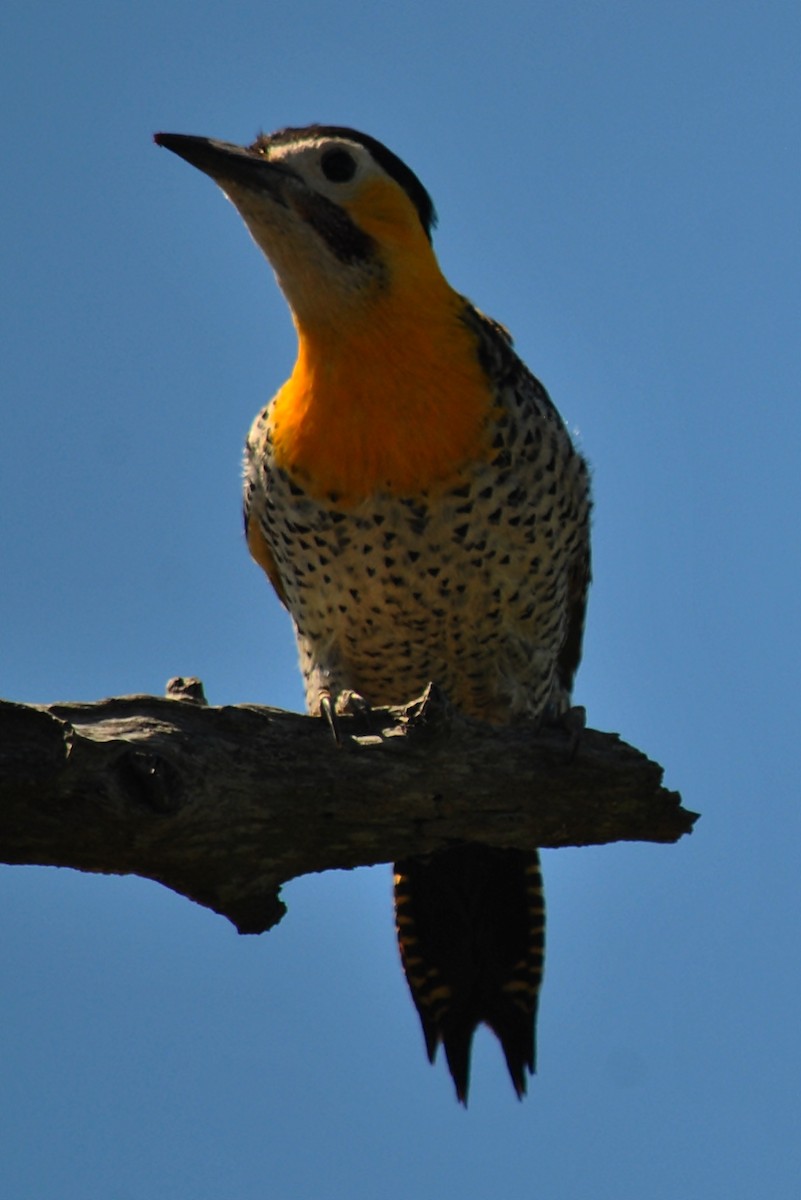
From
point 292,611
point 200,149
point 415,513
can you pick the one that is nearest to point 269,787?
point 415,513

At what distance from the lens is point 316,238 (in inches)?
290

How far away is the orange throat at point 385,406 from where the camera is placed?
739cm

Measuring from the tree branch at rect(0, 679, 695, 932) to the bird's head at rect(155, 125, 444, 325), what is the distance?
2191 millimetres

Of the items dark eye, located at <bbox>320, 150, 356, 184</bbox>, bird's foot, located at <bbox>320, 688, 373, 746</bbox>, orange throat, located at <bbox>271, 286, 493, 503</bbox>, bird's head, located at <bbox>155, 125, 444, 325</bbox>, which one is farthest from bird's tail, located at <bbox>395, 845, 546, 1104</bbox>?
dark eye, located at <bbox>320, 150, 356, 184</bbox>

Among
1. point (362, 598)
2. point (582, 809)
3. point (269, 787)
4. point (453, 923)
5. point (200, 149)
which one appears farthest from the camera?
point (453, 923)

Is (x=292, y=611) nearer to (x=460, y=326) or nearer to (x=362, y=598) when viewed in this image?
(x=362, y=598)

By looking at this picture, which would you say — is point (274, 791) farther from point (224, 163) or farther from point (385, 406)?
point (224, 163)

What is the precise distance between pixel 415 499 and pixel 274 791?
1894 millimetres

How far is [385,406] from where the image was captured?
24.5 ft

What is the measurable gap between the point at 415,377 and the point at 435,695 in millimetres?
1936

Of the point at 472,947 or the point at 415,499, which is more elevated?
the point at 415,499

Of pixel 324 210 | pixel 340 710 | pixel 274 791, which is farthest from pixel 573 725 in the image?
pixel 324 210

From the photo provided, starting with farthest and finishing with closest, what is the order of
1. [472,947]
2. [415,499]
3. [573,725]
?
[472,947] → [415,499] → [573,725]

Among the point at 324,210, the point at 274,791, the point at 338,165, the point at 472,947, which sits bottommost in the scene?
the point at 274,791
